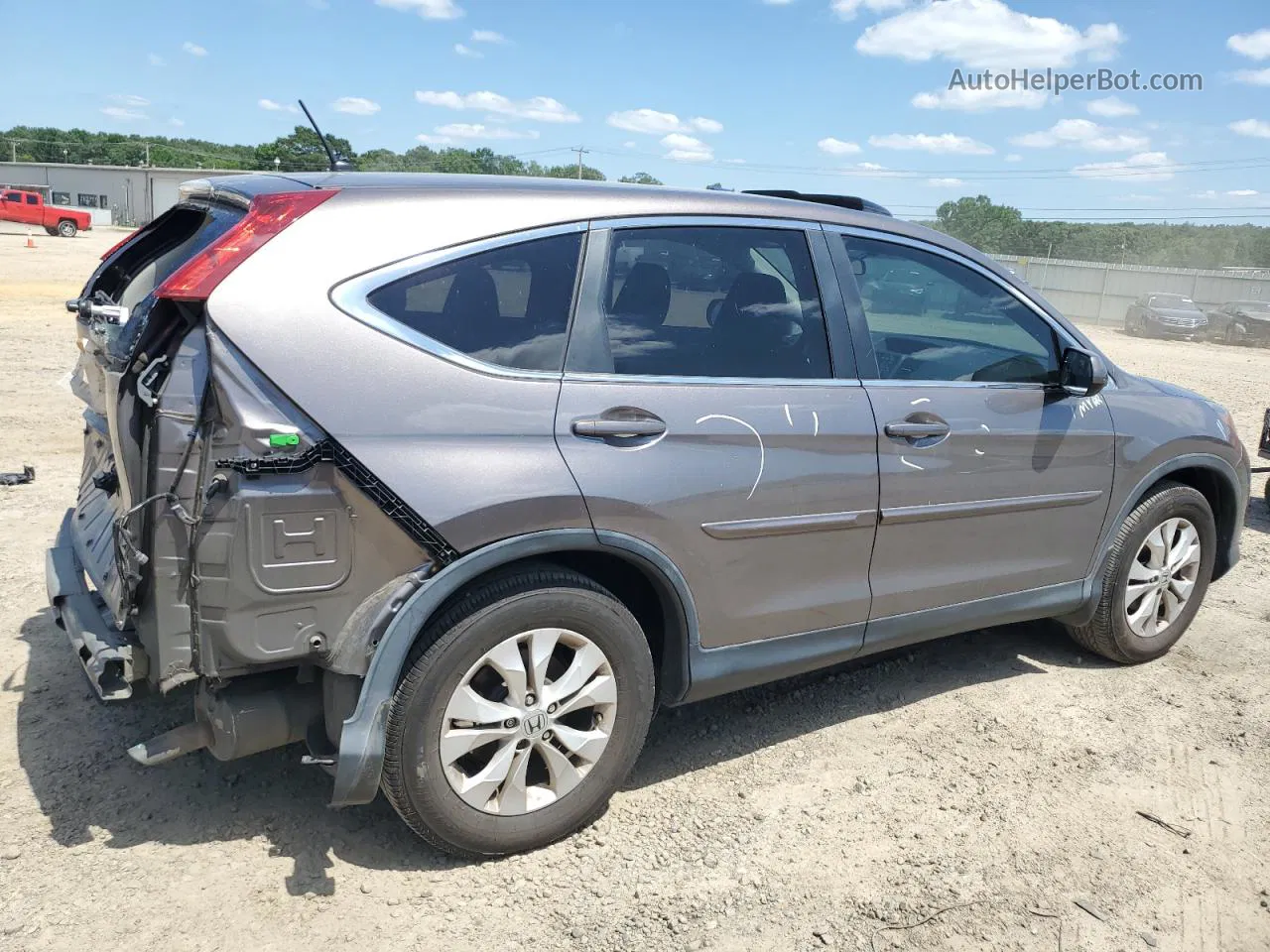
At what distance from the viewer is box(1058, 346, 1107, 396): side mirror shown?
3945mm

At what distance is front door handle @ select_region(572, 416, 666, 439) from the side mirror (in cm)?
192

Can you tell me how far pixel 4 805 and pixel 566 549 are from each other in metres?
1.92

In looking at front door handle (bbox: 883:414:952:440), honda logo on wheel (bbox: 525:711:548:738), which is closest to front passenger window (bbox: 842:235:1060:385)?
front door handle (bbox: 883:414:952:440)

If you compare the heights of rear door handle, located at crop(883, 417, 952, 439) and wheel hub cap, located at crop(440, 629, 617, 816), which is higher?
rear door handle, located at crop(883, 417, 952, 439)

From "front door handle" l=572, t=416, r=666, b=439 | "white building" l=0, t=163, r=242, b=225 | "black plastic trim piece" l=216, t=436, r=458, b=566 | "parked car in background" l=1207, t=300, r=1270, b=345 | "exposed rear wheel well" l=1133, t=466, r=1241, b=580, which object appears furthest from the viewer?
"white building" l=0, t=163, r=242, b=225

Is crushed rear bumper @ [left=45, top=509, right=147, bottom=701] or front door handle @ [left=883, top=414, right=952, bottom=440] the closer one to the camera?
crushed rear bumper @ [left=45, top=509, right=147, bottom=701]

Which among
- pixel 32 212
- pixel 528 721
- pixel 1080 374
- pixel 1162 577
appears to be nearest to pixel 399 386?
pixel 528 721

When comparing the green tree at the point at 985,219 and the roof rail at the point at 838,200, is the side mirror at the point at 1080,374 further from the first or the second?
the green tree at the point at 985,219

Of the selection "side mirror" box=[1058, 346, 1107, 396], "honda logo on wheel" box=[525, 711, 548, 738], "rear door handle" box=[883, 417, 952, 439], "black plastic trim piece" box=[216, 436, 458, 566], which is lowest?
"honda logo on wheel" box=[525, 711, 548, 738]

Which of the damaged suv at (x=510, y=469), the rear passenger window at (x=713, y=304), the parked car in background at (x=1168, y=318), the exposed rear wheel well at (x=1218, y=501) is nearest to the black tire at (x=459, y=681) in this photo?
the damaged suv at (x=510, y=469)

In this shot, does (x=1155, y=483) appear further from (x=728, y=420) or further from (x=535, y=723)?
(x=535, y=723)

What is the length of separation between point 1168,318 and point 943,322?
3026 centimetres

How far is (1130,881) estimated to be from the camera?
120 inches

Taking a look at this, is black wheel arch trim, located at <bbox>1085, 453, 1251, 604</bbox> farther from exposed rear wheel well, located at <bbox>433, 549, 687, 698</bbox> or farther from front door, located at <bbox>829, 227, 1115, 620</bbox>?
exposed rear wheel well, located at <bbox>433, 549, 687, 698</bbox>
